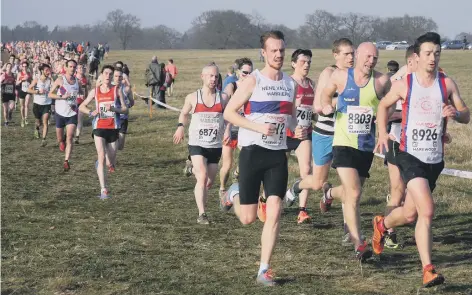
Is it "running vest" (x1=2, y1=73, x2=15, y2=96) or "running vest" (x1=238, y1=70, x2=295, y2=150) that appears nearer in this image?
"running vest" (x1=238, y1=70, x2=295, y2=150)

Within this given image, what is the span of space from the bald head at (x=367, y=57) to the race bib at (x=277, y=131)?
1154mm

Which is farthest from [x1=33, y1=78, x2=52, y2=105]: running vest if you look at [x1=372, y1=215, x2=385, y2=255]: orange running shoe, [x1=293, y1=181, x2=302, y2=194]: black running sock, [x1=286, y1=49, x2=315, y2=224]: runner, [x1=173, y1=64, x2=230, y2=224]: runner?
[x1=372, y1=215, x2=385, y2=255]: orange running shoe

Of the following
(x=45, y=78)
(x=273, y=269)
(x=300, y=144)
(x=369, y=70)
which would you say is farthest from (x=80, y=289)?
(x=45, y=78)

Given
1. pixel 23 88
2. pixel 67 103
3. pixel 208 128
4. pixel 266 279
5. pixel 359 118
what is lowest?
pixel 266 279

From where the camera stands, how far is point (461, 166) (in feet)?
49.6

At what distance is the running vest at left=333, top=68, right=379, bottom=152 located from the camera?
322 inches

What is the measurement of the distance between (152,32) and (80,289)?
182 m

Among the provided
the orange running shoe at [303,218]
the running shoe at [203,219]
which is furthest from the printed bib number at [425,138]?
the running shoe at [203,219]

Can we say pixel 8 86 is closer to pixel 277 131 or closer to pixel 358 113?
pixel 358 113

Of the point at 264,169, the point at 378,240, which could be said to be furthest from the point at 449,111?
the point at 378,240

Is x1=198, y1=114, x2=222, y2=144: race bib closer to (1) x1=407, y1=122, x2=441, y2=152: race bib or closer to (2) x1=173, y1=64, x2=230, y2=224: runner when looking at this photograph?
(2) x1=173, y1=64, x2=230, y2=224: runner

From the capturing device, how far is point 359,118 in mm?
8195

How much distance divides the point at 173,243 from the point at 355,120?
2.50 meters

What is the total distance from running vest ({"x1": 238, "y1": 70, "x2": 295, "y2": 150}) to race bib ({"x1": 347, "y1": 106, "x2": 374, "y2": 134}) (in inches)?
36.9
